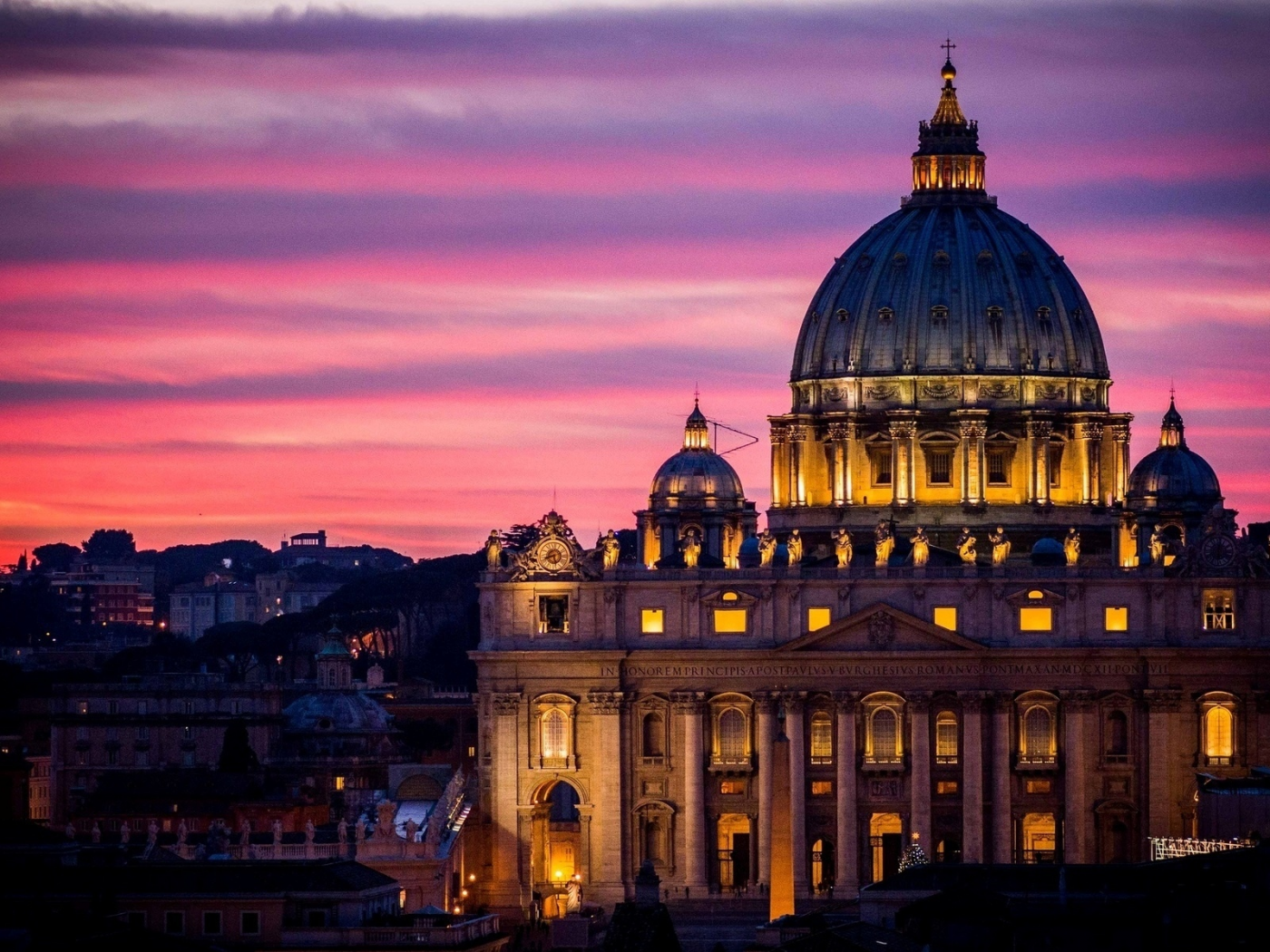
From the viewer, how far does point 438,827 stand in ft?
644

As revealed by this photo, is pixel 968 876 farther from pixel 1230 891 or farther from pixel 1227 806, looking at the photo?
pixel 1227 806

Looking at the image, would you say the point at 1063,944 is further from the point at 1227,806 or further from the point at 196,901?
the point at 1227,806

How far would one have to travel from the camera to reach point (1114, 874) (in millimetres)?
157250

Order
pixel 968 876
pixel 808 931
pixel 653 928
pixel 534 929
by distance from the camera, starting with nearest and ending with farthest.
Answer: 1. pixel 653 928
2. pixel 808 931
3. pixel 968 876
4. pixel 534 929

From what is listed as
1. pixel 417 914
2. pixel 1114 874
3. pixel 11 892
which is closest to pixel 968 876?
pixel 1114 874

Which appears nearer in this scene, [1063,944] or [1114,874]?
[1063,944]

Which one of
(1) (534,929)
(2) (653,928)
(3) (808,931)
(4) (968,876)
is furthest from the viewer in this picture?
(1) (534,929)

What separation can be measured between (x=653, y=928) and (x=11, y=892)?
1106 inches

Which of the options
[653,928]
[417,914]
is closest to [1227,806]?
[417,914]

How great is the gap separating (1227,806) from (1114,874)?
36.2 meters

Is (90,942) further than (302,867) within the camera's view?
No

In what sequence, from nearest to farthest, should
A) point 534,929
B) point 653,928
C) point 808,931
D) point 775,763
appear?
point 653,928 → point 808,931 → point 775,763 → point 534,929

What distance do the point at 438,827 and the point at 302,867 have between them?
122ft

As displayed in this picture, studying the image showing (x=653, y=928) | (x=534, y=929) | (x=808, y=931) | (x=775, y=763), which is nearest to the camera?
(x=653, y=928)
